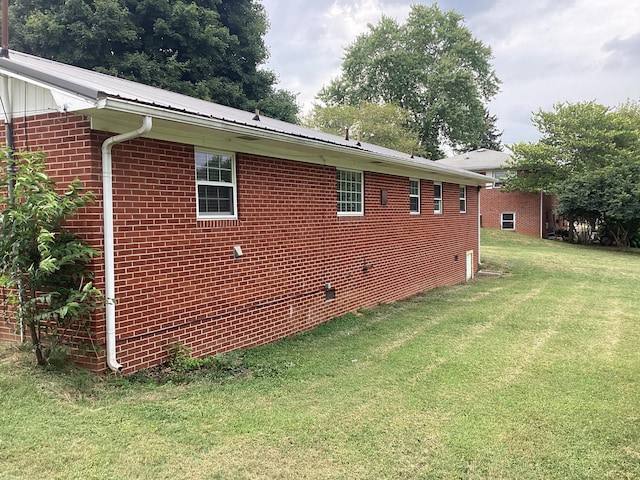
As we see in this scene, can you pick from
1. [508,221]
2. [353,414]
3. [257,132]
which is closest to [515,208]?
[508,221]

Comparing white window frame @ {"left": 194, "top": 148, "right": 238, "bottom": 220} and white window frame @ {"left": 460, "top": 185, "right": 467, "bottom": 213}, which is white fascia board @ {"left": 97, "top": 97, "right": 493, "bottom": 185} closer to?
white window frame @ {"left": 194, "top": 148, "right": 238, "bottom": 220}

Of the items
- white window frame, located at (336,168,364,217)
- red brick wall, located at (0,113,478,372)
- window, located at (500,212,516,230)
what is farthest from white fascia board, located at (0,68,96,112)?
window, located at (500,212,516,230)

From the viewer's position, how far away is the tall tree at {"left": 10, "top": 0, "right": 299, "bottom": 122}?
65.2 ft

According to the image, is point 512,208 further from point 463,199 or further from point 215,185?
point 215,185

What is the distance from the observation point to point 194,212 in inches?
211

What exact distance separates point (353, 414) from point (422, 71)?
42.3 metres

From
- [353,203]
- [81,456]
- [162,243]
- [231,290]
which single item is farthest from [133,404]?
[353,203]

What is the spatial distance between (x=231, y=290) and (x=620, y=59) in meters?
24.1

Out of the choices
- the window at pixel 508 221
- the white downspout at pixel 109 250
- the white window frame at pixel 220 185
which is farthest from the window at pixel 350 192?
the window at pixel 508 221

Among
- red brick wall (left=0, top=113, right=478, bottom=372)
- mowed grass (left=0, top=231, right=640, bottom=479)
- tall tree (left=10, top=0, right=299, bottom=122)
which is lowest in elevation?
mowed grass (left=0, top=231, right=640, bottom=479)

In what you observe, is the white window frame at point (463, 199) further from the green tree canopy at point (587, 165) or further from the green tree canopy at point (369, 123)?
the green tree canopy at point (369, 123)

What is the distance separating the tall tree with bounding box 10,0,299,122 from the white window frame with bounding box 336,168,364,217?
15.5 m

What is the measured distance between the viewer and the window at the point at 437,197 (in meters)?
12.4

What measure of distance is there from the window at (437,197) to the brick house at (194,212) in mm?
3525
